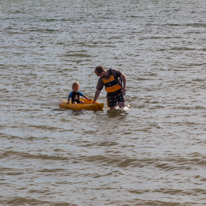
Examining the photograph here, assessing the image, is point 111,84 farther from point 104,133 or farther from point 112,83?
point 104,133

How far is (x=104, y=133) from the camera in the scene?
1052cm

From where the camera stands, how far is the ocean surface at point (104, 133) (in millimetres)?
7094

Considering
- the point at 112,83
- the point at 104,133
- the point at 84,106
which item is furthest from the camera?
the point at 84,106

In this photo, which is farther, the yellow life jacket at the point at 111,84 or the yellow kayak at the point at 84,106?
the yellow kayak at the point at 84,106

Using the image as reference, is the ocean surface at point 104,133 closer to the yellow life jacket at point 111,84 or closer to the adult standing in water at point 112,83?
the adult standing in water at point 112,83

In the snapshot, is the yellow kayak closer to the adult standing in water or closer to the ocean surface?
the ocean surface

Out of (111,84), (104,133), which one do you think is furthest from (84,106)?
(104,133)

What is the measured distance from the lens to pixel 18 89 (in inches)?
626

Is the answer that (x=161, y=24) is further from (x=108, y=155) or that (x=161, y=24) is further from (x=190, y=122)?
(x=108, y=155)

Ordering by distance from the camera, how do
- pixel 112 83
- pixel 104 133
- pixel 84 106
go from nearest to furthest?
pixel 104 133, pixel 112 83, pixel 84 106

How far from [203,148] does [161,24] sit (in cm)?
3216

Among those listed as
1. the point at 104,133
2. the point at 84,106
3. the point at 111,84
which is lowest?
the point at 104,133

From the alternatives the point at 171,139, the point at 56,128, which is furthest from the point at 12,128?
the point at 171,139

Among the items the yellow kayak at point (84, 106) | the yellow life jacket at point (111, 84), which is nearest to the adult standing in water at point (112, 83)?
the yellow life jacket at point (111, 84)
